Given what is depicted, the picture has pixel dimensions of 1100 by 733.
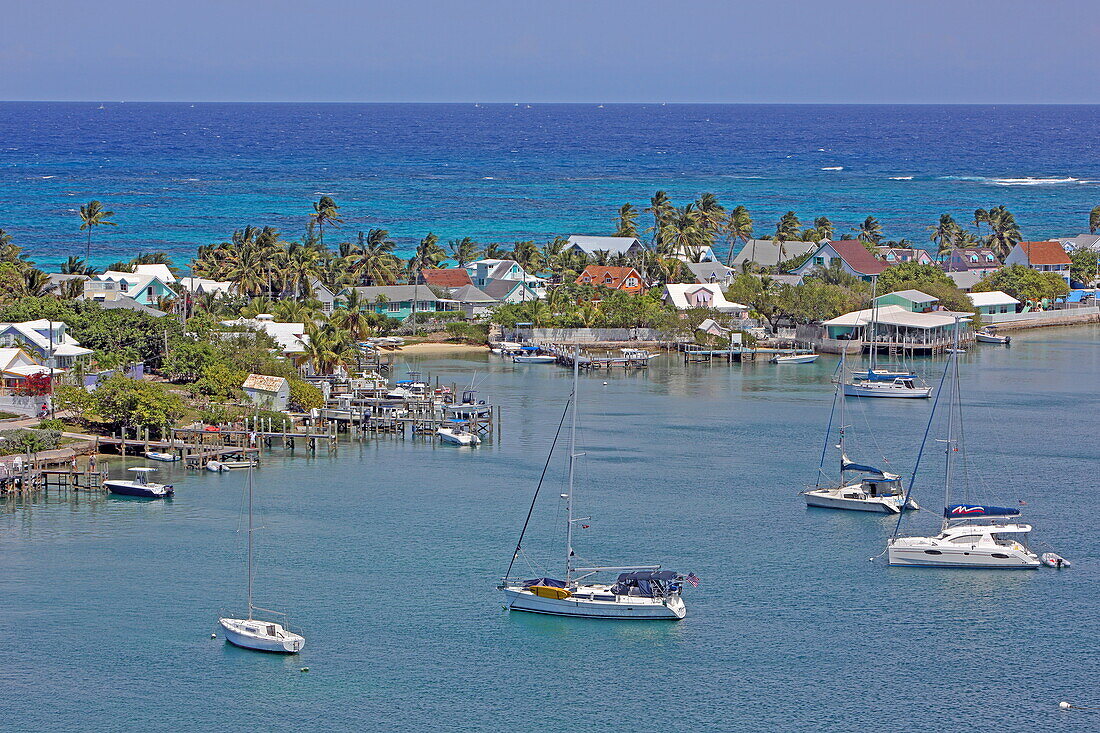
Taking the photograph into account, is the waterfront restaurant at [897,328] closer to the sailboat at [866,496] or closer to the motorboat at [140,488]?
the sailboat at [866,496]

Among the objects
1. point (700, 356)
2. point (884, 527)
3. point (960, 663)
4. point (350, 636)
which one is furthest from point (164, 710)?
point (700, 356)

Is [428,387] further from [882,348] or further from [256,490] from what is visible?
[882,348]

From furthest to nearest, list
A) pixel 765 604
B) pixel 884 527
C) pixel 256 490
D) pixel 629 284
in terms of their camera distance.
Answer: pixel 629 284
pixel 256 490
pixel 884 527
pixel 765 604

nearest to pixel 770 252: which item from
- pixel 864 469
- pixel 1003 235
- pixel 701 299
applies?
pixel 1003 235

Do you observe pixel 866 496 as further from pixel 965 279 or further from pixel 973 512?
pixel 965 279

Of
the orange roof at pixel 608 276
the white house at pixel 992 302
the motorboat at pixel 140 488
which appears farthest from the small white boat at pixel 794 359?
the motorboat at pixel 140 488

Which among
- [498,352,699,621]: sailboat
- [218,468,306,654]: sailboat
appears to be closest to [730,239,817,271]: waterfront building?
[498,352,699,621]: sailboat
